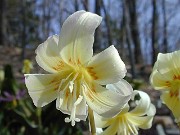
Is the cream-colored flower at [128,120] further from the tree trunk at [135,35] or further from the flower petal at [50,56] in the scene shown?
the tree trunk at [135,35]

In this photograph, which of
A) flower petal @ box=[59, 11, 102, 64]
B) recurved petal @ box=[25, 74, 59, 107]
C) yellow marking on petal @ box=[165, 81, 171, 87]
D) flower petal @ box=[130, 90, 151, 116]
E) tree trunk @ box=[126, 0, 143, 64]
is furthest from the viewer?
tree trunk @ box=[126, 0, 143, 64]

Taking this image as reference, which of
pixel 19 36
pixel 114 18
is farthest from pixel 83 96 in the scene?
pixel 19 36

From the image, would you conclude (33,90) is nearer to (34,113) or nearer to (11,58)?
(34,113)

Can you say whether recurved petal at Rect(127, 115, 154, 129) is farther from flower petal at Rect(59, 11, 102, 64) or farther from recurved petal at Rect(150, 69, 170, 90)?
flower petal at Rect(59, 11, 102, 64)

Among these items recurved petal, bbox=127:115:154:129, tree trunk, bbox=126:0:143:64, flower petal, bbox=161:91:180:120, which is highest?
flower petal, bbox=161:91:180:120

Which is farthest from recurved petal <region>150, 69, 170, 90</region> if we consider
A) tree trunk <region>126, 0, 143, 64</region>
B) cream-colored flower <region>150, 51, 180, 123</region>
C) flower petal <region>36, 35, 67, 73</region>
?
tree trunk <region>126, 0, 143, 64</region>

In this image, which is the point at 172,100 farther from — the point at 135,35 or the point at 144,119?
the point at 135,35

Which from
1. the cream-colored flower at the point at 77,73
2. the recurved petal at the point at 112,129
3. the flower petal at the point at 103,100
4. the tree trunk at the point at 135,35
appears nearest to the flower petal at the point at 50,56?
the cream-colored flower at the point at 77,73

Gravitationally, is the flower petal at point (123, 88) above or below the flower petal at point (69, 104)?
above
